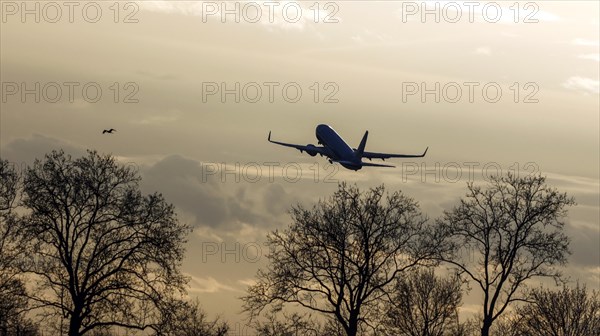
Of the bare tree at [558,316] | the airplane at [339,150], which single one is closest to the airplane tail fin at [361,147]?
the airplane at [339,150]

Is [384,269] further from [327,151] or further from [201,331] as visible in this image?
[327,151]

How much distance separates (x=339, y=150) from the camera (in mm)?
168875

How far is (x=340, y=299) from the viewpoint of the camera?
95.6 metres

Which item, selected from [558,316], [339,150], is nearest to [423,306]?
[558,316]

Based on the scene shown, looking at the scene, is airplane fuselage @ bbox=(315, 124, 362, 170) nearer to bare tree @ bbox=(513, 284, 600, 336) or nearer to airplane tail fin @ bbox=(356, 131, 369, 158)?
airplane tail fin @ bbox=(356, 131, 369, 158)

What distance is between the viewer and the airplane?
155m

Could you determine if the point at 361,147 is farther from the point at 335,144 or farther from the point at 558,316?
the point at 558,316

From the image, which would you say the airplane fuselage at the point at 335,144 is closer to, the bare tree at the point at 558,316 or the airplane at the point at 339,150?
the airplane at the point at 339,150

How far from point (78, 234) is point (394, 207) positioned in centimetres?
2392

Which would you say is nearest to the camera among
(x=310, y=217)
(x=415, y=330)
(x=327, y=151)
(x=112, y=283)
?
(x=112, y=283)

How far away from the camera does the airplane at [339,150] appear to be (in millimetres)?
155100

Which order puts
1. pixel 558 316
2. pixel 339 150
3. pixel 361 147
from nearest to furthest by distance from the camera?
pixel 558 316 → pixel 361 147 → pixel 339 150

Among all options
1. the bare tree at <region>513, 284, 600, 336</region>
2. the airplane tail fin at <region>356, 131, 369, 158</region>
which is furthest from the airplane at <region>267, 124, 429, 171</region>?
the bare tree at <region>513, 284, 600, 336</region>

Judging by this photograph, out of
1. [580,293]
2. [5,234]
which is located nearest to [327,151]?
[580,293]
